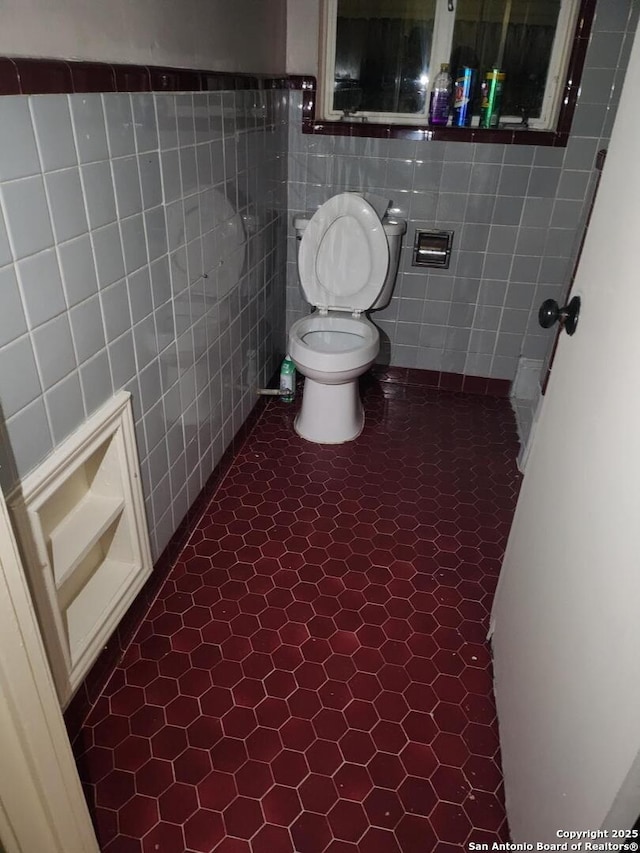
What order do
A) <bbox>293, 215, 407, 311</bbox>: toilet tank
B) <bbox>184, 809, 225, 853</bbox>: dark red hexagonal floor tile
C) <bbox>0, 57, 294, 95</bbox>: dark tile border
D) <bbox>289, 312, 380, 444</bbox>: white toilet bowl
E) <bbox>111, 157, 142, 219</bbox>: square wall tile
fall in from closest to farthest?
<bbox>0, 57, 294, 95</bbox>: dark tile border
<bbox>184, 809, 225, 853</bbox>: dark red hexagonal floor tile
<bbox>111, 157, 142, 219</bbox>: square wall tile
<bbox>289, 312, 380, 444</bbox>: white toilet bowl
<bbox>293, 215, 407, 311</bbox>: toilet tank

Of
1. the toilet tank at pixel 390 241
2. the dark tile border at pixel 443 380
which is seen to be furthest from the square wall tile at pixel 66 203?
the dark tile border at pixel 443 380

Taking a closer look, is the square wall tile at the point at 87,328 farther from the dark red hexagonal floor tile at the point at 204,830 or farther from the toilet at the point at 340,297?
the toilet at the point at 340,297

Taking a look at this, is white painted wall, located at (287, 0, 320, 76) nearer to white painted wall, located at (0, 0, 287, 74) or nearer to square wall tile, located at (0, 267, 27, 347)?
white painted wall, located at (0, 0, 287, 74)

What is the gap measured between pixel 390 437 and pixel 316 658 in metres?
1.22

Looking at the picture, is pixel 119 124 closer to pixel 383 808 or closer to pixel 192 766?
pixel 192 766

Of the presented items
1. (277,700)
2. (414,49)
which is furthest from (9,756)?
(414,49)

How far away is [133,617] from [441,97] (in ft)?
7.53

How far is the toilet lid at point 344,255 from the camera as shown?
2.53m

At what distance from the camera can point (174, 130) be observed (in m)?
1.58

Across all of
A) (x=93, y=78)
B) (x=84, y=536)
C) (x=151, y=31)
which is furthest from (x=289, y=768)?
(x=151, y=31)

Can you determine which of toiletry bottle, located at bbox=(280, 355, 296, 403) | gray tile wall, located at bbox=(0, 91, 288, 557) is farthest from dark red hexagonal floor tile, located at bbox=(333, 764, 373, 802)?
toiletry bottle, located at bbox=(280, 355, 296, 403)

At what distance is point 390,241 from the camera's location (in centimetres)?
264

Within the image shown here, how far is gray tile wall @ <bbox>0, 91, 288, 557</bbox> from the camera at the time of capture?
3.56ft

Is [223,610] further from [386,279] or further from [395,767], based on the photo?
[386,279]
